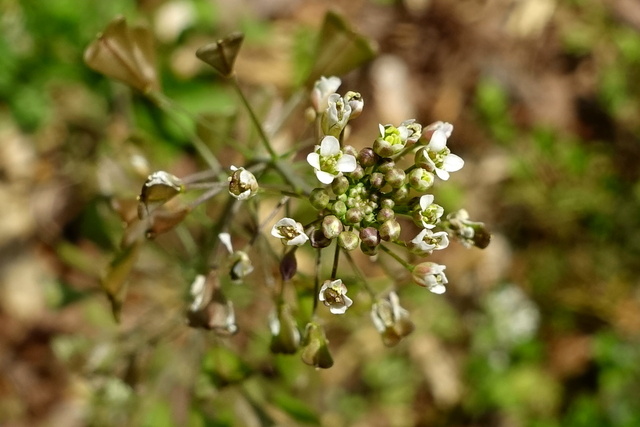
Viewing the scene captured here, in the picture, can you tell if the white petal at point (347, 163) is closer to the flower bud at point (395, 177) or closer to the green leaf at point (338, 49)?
the flower bud at point (395, 177)

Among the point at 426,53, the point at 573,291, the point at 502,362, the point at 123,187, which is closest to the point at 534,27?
the point at 426,53

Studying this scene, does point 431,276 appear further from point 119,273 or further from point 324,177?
point 119,273

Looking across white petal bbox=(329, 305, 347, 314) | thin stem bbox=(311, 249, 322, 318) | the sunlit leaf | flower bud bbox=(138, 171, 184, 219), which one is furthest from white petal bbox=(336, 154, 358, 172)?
the sunlit leaf

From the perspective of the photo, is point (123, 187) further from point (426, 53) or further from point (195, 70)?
point (426, 53)

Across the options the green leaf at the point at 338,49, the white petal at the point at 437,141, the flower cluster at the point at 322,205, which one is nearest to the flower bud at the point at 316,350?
the flower cluster at the point at 322,205

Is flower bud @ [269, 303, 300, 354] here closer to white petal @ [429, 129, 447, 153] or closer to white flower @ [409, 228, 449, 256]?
white flower @ [409, 228, 449, 256]

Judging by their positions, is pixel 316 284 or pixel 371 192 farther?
pixel 316 284

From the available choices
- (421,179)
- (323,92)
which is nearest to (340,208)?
(421,179)
